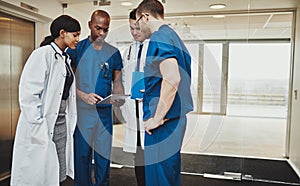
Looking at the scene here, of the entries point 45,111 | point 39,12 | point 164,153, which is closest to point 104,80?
point 45,111

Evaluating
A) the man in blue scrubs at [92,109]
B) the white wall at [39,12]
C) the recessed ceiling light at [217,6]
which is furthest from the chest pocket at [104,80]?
the recessed ceiling light at [217,6]

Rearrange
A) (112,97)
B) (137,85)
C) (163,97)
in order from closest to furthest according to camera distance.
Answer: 1. (163,97)
2. (137,85)
3. (112,97)

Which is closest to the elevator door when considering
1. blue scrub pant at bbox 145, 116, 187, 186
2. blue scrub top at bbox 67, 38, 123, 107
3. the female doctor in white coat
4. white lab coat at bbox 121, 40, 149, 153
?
blue scrub top at bbox 67, 38, 123, 107

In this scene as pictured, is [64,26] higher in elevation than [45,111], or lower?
higher

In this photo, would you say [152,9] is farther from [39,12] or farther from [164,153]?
[39,12]

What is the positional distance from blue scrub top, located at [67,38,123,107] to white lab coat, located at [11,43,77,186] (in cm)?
39

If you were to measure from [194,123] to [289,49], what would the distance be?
1678 mm

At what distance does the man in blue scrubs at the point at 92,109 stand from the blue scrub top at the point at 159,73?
0.75 metres

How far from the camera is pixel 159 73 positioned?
1.49 metres

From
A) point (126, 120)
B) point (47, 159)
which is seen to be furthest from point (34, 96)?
point (126, 120)

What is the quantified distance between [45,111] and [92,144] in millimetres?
621

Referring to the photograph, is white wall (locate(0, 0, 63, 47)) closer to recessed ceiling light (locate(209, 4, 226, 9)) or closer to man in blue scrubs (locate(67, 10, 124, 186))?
man in blue scrubs (locate(67, 10, 124, 186))

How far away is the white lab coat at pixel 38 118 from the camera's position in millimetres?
1666

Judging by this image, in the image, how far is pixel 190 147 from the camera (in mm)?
3723
